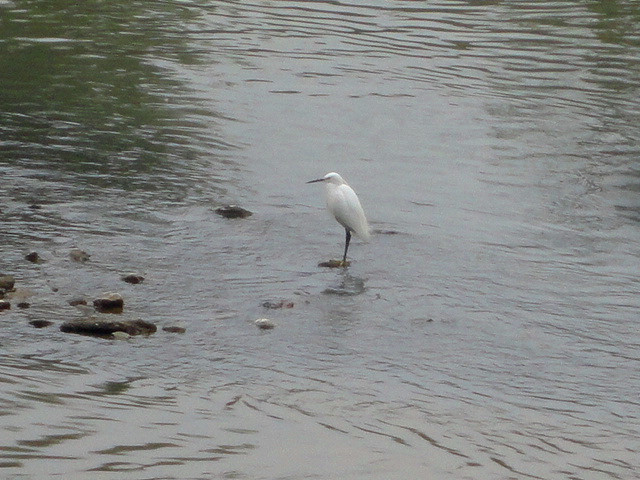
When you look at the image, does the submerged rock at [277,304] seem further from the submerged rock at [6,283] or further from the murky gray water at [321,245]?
the submerged rock at [6,283]

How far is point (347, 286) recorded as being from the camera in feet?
35.6

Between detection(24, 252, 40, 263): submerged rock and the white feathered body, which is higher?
the white feathered body

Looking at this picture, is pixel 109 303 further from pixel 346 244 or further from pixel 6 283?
pixel 346 244

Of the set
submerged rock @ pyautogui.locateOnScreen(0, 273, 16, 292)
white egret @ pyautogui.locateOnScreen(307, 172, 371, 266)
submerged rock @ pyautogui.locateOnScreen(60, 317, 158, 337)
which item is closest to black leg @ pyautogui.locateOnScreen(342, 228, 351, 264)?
white egret @ pyautogui.locateOnScreen(307, 172, 371, 266)

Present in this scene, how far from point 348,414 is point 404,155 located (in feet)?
26.7

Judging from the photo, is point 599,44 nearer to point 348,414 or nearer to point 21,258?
point 21,258

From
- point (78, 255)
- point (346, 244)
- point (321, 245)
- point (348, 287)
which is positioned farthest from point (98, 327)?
point (321, 245)

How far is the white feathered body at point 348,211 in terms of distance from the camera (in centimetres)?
1177

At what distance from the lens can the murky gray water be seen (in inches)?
298

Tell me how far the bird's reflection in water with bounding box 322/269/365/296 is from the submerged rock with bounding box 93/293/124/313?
75.0 inches

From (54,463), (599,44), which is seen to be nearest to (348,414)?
(54,463)

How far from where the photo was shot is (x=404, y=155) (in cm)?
1579

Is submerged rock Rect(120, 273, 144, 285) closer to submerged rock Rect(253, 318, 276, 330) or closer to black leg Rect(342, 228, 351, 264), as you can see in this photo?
submerged rock Rect(253, 318, 276, 330)

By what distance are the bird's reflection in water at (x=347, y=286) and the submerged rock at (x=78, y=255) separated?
2.13 metres
